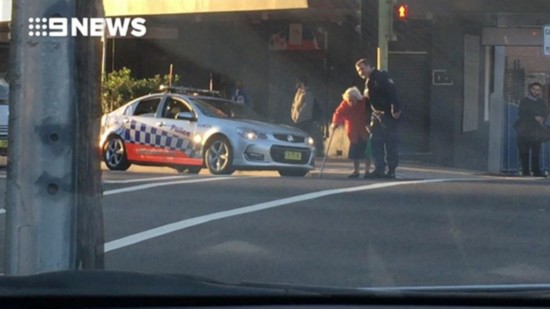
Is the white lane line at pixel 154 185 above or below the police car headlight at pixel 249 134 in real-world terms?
below

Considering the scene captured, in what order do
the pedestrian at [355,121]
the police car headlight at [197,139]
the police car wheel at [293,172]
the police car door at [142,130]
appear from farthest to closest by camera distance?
the police car door at [142,130], the police car wheel at [293,172], the police car headlight at [197,139], the pedestrian at [355,121]

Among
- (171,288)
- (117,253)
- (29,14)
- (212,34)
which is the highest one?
(212,34)

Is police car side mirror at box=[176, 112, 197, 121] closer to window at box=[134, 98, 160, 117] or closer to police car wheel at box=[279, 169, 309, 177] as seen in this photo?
window at box=[134, 98, 160, 117]

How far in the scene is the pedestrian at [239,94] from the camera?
2375cm

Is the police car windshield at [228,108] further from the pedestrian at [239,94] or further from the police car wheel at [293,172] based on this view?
the pedestrian at [239,94]

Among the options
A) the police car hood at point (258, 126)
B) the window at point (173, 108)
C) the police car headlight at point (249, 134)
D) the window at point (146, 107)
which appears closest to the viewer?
the police car headlight at point (249, 134)

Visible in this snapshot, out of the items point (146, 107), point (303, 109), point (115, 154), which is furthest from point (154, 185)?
point (303, 109)

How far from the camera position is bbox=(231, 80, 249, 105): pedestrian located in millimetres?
23750

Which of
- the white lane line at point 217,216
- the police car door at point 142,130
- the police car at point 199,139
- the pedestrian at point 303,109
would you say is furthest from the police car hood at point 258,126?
the pedestrian at point 303,109

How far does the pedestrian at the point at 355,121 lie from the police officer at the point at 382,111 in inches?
30.1

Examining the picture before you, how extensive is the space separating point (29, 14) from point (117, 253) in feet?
A: 13.6

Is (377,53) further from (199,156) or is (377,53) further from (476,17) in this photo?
(476,17)

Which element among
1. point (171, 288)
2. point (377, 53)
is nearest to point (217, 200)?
point (377, 53)

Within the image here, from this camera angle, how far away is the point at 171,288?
325cm
